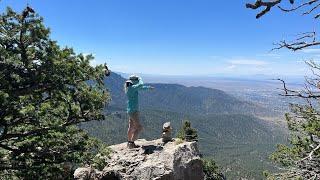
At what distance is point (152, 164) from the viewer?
61.5ft

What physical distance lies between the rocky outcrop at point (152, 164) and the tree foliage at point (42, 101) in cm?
247

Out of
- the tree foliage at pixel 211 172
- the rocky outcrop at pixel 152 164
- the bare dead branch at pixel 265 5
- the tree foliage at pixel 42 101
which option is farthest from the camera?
the tree foliage at pixel 211 172

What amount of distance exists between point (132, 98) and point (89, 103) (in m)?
4.23

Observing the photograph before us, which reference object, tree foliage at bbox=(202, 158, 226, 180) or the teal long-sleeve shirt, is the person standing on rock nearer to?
the teal long-sleeve shirt

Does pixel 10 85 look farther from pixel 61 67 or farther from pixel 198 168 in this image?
pixel 198 168

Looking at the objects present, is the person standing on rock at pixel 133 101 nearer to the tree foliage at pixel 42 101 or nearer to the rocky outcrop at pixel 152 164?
the rocky outcrop at pixel 152 164

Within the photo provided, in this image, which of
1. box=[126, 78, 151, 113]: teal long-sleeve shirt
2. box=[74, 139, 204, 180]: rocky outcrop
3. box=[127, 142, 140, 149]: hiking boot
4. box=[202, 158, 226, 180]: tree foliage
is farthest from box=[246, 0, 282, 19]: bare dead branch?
box=[202, 158, 226, 180]: tree foliage

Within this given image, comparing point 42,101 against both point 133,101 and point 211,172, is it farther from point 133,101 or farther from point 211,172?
point 211,172

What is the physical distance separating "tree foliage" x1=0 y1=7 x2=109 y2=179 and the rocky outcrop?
97.1 inches

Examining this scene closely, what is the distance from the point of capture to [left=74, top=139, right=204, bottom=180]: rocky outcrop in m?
18.5

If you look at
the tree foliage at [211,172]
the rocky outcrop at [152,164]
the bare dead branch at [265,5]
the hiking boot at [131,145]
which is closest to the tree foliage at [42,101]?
the rocky outcrop at [152,164]

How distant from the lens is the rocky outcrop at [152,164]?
18.5 m

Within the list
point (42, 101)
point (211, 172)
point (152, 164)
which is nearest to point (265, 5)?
point (42, 101)

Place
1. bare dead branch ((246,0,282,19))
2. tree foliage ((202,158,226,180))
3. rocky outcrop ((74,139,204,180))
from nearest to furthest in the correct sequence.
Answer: bare dead branch ((246,0,282,19)), rocky outcrop ((74,139,204,180)), tree foliage ((202,158,226,180))
